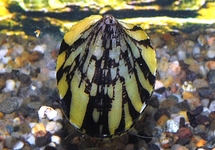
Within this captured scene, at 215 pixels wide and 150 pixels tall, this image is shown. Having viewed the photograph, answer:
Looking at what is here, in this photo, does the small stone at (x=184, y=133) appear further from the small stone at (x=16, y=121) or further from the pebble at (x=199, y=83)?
the small stone at (x=16, y=121)

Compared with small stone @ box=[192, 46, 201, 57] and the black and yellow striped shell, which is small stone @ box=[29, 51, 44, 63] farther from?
small stone @ box=[192, 46, 201, 57]

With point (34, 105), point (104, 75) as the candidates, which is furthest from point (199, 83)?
point (34, 105)

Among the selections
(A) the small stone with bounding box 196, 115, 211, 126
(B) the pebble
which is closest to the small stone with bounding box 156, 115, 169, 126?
(A) the small stone with bounding box 196, 115, 211, 126

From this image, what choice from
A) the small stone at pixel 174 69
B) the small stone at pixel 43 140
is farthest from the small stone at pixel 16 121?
the small stone at pixel 174 69

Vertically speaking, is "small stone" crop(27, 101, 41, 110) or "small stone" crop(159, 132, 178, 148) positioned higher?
"small stone" crop(27, 101, 41, 110)

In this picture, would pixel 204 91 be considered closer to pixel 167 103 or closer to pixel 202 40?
pixel 167 103
